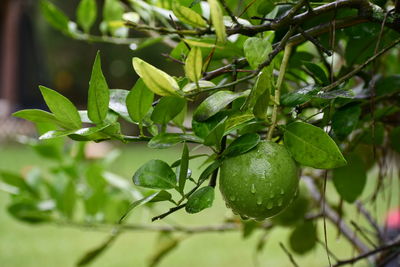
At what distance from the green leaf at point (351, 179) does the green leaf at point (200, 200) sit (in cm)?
35

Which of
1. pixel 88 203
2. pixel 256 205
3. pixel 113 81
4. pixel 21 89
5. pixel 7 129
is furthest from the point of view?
pixel 113 81

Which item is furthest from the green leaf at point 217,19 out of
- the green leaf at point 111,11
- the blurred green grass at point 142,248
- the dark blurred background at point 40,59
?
the dark blurred background at point 40,59

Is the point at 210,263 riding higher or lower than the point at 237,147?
lower

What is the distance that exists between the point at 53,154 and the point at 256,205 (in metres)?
0.80

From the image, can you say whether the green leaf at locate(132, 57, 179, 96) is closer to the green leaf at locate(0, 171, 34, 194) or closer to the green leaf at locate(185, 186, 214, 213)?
the green leaf at locate(185, 186, 214, 213)

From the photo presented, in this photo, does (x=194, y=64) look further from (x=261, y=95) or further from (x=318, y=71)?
(x=318, y=71)

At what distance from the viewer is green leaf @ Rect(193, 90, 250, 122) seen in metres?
0.52

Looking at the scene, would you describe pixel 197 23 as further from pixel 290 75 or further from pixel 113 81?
pixel 113 81

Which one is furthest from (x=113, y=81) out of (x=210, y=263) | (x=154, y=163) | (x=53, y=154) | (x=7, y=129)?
(x=154, y=163)

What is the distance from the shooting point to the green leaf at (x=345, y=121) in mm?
659

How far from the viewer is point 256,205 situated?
528mm

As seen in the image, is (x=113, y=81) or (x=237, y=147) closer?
(x=237, y=147)

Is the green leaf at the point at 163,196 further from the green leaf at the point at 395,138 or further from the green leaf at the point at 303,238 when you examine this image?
the green leaf at the point at 303,238

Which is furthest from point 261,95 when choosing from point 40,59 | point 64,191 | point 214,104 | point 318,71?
point 40,59
